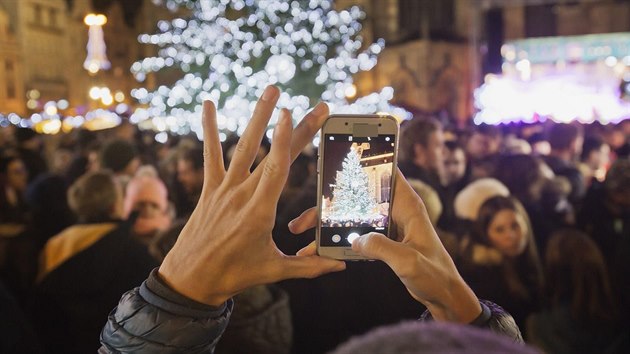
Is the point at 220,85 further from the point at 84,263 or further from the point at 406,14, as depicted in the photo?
the point at 84,263

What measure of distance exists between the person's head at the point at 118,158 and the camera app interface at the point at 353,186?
4567 millimetres

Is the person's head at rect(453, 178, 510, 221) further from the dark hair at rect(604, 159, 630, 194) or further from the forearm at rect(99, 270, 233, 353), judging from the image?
the forearm at rect(99, 270, 233, 353)

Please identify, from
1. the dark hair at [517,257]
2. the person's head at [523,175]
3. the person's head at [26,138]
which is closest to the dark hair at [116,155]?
the person's head at [26,138]

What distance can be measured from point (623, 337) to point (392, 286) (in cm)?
149

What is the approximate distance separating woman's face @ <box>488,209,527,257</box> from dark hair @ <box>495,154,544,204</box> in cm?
107

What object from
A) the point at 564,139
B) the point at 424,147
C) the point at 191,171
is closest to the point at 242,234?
the point at 424,147

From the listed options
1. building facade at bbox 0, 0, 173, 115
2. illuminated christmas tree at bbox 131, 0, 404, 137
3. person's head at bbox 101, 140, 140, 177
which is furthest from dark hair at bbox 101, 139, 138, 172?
building facade at bbox 0, 0, 173, 115

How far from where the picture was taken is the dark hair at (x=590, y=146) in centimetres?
750

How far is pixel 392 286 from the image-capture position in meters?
3.18

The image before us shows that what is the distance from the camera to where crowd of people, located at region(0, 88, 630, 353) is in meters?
2.90

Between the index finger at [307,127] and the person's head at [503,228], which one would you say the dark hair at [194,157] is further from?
the index finger at [307,127]

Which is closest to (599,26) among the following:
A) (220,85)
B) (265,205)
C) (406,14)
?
(406,14)

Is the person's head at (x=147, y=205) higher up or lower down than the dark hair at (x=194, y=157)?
lower down

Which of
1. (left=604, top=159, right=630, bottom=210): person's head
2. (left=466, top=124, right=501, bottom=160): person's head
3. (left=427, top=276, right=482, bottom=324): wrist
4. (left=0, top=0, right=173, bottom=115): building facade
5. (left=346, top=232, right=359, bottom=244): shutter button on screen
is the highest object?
(left=0, top=0, right=173, bottom=115): building facade
